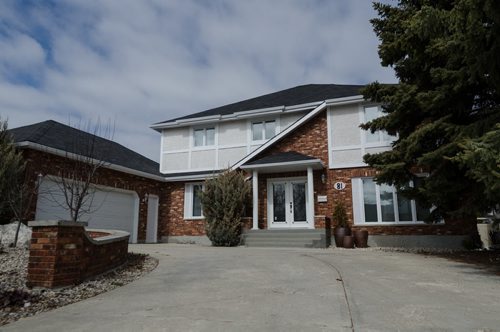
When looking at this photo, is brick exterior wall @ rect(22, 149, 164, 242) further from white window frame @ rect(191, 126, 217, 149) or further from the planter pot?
the planter pot

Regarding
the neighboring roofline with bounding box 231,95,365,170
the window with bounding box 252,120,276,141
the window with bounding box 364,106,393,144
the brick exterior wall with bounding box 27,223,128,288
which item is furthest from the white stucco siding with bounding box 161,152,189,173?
the brick exterior wall with bounding box 27,223,128,288

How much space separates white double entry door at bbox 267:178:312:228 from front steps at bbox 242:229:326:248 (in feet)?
3.76

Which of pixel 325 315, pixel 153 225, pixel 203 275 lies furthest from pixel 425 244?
pixel 153 225

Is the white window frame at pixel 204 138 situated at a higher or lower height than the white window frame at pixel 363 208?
higher

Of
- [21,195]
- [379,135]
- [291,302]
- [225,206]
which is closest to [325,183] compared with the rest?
[379,135]

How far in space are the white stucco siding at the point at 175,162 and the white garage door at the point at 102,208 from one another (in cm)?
294

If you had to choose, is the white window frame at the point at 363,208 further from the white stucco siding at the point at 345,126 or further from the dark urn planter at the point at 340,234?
the white stucco siding at the point at 345,126

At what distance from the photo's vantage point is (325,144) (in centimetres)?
1473

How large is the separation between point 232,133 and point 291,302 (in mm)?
13861

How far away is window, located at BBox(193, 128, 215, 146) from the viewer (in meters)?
18.3

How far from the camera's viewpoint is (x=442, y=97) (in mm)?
8484

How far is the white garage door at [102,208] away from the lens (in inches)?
464

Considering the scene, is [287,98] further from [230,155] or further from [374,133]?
[374,133]

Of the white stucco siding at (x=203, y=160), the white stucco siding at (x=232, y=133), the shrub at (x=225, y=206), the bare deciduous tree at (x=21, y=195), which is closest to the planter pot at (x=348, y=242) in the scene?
the shrub at (x=225, y=206)
